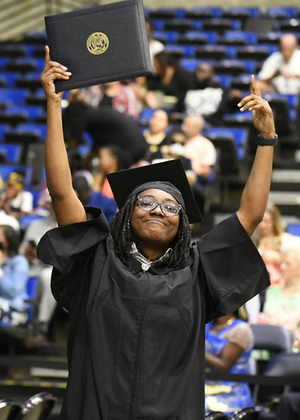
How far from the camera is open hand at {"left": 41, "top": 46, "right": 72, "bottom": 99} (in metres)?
2.94

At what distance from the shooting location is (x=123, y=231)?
292 centimetres

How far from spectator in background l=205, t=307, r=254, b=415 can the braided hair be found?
1934mm

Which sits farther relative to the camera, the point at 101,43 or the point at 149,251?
the point at 101,43

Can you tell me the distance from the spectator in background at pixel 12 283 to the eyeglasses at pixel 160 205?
3.78m

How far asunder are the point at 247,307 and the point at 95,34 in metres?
2.95

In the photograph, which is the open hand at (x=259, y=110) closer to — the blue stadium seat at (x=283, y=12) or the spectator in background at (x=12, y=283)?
the spectator in background at (x=12, y=283)

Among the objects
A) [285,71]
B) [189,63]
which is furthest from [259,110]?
[189,63]

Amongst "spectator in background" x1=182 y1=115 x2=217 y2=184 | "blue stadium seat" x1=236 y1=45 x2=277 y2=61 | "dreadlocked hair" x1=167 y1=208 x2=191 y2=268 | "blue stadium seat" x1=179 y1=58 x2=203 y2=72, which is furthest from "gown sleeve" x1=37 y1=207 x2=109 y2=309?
"blue stadium seat" x1=236 y1=45 x2=277 y2=61

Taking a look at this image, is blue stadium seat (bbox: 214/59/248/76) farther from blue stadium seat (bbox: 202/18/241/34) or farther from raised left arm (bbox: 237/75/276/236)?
raised left arm (bbox: 237/75/276/236)

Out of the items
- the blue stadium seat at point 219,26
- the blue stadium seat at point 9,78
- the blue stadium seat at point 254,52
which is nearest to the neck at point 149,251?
the blue stadium seat at point 254,52

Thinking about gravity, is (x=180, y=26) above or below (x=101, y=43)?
above

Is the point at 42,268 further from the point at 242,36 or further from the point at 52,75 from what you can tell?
the point at 242,36

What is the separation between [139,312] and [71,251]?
0.29m

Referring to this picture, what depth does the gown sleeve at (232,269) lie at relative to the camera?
292 cm
